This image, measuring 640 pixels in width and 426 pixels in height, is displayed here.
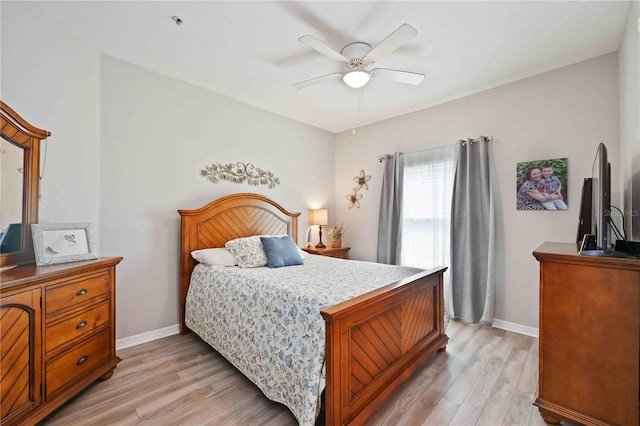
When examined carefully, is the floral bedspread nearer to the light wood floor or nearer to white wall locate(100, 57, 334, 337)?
the light wood floor

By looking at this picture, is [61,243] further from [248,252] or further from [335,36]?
[335,36]

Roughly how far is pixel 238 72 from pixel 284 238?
185 cm

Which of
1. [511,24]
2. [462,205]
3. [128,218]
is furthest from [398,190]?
[128,218]

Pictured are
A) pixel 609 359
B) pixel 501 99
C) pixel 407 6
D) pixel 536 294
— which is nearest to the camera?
pixel 609 359

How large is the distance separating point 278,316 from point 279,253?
1.16 m

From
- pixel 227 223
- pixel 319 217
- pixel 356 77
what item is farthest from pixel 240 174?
pixel 356 77

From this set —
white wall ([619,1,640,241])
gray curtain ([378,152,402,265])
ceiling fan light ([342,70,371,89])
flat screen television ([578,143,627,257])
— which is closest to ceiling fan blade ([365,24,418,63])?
ceiling fan light ([342,70,371,89])

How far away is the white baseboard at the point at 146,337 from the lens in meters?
2.59

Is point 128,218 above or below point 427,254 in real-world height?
above

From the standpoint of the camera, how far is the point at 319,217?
14.2 feet

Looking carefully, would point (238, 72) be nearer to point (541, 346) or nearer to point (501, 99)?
point (501, 99)

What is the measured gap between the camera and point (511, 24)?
209 centimetres

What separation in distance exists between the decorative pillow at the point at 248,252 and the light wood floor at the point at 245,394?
34.4 inches

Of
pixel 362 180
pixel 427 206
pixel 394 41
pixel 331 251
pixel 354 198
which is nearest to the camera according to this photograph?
pixel 394 41
